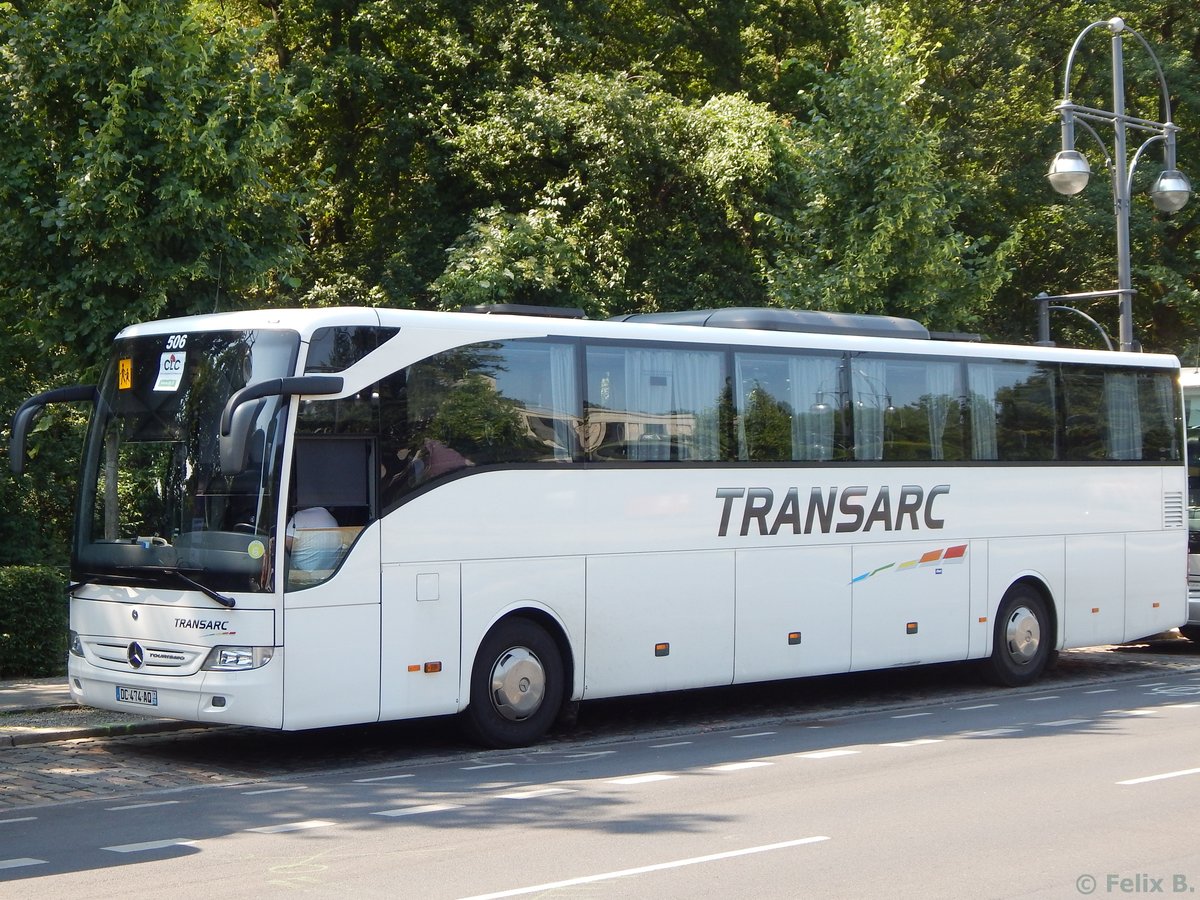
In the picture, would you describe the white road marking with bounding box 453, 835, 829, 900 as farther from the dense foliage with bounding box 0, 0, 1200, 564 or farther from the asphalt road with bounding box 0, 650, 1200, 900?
the dense foliage with bounding box 0, 0, 1200, 564

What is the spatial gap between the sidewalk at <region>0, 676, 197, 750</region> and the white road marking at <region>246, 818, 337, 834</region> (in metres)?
4.34

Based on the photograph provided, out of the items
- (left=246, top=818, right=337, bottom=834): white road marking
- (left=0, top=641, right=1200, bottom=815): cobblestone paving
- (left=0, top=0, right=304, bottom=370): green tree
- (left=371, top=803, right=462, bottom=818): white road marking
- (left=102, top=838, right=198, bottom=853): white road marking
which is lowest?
(left=0, top=641, right=1200, bottom=815): cobblestone paving

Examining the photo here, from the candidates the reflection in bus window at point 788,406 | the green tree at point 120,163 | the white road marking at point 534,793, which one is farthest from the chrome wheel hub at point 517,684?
the green tree at point 120,163

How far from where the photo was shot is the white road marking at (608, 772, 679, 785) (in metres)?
10.8

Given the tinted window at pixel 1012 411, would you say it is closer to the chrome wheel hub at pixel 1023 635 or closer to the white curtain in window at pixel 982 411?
the white curtain in window at pixel 982 411

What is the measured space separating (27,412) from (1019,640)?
10.6 m

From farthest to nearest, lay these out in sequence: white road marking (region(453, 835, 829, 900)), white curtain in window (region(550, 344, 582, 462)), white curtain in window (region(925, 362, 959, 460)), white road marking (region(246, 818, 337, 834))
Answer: white curtain in window (region(925, 362, 959, 460)), white curtain in window (region(550, 344, 582, 462)), white road marking (region(246, 818, 337, 834)), white road marking (region(453, 835, 829, 900))

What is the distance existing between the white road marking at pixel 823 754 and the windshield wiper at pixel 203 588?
445cm

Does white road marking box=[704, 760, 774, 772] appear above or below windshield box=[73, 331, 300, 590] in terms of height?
below

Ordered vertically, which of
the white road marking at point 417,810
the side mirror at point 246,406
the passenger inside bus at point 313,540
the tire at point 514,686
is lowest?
the white road marking at point 417,810

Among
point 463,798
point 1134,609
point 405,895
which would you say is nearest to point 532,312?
point 463,798

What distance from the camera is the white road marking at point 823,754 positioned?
12.1 m

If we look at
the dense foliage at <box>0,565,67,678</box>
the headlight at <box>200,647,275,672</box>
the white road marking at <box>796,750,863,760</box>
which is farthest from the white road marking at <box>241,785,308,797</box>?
the dense foliage at <box>0,565,67,678</box>

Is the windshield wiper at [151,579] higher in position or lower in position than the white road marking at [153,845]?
higher
